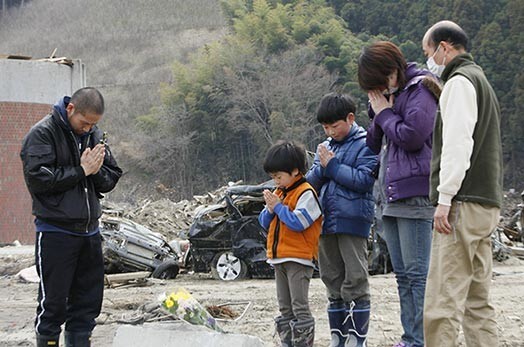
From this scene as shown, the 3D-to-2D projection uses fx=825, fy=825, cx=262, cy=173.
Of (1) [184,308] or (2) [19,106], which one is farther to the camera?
(2) [19,106]

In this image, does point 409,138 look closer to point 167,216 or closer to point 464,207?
point 464,207

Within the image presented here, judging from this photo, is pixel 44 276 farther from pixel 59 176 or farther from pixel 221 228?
pixel 221 228

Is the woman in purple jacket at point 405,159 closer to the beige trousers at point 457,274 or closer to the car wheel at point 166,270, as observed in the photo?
the beige trousers at point 457,274

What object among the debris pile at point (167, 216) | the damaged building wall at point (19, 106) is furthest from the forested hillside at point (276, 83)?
the debris pile at point (167, 216)

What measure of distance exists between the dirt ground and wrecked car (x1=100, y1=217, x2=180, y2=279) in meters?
0.36

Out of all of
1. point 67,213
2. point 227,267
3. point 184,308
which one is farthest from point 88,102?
point 227,267

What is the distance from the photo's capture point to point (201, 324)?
18.8ft

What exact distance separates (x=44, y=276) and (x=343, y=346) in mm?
2291

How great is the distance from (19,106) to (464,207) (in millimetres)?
20952

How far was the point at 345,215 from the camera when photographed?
6180mm

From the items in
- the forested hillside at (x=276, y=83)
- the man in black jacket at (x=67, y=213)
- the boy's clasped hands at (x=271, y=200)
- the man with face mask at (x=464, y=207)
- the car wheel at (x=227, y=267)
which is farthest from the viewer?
the forested hillside at (x=276, y=83)

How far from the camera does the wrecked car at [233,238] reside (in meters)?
14.5

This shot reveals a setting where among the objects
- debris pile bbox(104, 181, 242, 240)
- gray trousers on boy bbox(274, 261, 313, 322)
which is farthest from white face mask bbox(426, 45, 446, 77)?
debris pile bbox(104, 181, 242, 240)

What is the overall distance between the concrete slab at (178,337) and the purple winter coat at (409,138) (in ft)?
4.73
